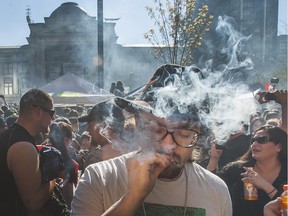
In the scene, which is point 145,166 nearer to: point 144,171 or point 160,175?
point 144,171

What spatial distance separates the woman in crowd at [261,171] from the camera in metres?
3.34

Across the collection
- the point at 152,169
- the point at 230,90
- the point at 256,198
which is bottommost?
the point at 256,198

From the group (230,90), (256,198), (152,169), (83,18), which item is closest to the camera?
(152,169)

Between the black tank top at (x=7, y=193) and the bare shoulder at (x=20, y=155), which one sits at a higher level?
the bare shoulder at (x=20, y=155)

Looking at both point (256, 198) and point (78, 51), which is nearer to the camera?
point (256, 198)

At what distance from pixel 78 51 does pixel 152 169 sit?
39710 millimetres

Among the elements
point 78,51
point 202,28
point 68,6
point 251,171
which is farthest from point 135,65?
point 251,171

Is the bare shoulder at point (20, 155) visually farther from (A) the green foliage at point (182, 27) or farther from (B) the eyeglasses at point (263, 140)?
(A) the green foliage at point (182, 27)

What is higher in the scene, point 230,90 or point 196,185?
point 230,90

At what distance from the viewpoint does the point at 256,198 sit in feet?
10.8

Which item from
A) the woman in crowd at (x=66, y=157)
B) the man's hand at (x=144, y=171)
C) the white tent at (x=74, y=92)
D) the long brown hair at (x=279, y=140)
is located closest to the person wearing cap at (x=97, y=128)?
the woman in crowd at (x=66, y=157)

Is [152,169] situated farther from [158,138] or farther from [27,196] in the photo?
[27,196]

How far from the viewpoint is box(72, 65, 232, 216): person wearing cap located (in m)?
1.69

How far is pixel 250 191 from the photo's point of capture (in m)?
3.29
